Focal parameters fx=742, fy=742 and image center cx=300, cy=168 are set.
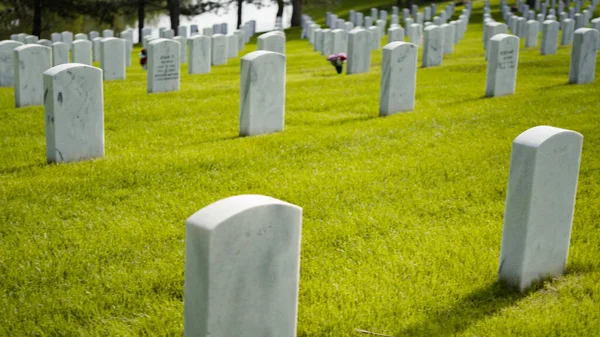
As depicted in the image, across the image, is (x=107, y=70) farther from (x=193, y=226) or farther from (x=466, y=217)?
(x=193, y=226)

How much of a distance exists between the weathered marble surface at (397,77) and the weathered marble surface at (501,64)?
189 cm

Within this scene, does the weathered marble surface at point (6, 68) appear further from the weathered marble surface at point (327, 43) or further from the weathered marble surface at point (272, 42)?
the weathered marble surface at point (327, 43)

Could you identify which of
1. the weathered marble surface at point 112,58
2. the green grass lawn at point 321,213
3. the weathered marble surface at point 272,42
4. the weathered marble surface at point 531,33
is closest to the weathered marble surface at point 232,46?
the weathered marble surface at point 112,58

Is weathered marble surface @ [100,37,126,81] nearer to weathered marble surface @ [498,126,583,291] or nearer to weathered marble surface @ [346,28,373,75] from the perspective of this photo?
weathered marble surface @ [346,28,373,75]

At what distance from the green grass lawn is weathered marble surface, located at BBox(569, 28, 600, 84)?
6.49ft

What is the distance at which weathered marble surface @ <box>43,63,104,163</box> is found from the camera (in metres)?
8.02

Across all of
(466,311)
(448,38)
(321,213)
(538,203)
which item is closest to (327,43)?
(448,38)

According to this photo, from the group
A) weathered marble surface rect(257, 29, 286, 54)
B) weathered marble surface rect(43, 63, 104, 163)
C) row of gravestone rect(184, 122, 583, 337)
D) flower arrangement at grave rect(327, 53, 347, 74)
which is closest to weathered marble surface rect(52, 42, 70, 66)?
weathered marble surface rect(257, 29, 286, 54)

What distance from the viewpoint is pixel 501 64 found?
12.6 m

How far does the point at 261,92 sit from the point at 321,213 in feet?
11.9

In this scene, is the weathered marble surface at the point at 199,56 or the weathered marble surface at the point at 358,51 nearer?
the weathered marble surface at the point at 358,51

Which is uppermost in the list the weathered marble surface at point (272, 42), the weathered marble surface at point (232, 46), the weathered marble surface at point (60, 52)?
the weathered marble surface at point (272, 42)

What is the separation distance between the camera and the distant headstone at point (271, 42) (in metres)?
16.7

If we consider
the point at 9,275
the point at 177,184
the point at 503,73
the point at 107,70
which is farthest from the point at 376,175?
the point at 107,70
